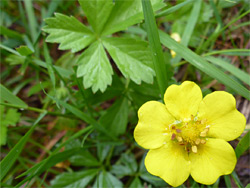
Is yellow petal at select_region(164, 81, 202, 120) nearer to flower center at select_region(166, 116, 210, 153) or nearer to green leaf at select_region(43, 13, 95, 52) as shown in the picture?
flower center at select_region(166, 116, 210, 153)

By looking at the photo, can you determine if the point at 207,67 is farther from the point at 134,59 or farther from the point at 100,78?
the point at 100,78

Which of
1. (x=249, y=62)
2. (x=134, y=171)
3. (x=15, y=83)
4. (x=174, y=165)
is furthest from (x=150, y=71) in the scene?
(x=15, y=83)

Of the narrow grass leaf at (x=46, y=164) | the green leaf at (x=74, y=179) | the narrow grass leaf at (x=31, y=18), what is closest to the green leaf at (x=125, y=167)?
the green leaf at (x=74, y=179)

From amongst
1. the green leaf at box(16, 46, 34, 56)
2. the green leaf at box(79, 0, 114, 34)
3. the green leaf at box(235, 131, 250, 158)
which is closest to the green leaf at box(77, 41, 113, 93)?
the green leaf at box(79, 0, 114, 34)

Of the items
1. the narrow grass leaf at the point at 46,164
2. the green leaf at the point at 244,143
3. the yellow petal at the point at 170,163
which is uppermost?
the yellow petal at the point at 170,163

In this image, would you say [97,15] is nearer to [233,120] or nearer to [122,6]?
[122,6]

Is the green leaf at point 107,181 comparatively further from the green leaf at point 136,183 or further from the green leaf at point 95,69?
the green leaf at point 95,69

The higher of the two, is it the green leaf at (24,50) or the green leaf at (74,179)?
the green leaf at (24,50)
